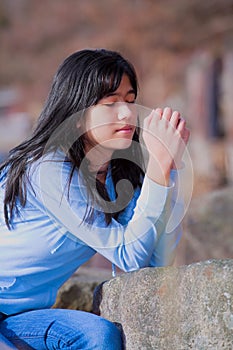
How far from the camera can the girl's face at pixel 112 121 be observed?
195cm

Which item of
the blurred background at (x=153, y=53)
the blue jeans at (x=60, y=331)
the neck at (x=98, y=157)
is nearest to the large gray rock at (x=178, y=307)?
Result: the blue jeans at (x=60, y=331)

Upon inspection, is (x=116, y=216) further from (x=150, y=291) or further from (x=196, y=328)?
(x=196, y=328)

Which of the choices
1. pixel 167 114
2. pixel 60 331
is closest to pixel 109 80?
pixel 167 114

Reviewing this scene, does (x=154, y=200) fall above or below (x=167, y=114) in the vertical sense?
below

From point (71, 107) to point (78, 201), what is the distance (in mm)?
264

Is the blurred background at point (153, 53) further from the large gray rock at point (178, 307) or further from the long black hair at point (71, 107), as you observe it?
the large gray rock at point (178, 307)

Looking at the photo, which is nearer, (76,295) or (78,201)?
(78,201)

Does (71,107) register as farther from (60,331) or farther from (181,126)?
(60,331)

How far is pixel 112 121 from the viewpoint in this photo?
1956 millimetres

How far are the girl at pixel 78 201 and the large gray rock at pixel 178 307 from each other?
0.23ft

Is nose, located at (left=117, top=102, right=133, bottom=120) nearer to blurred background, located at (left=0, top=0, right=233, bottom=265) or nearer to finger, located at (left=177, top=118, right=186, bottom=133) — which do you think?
finger, located at (left=177, top=118, right=186, bottom=133)

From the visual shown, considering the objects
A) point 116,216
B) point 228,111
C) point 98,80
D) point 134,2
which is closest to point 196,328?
point 116,216

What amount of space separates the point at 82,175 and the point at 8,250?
0.26 meters

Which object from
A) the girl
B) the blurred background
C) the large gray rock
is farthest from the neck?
the blurred background
